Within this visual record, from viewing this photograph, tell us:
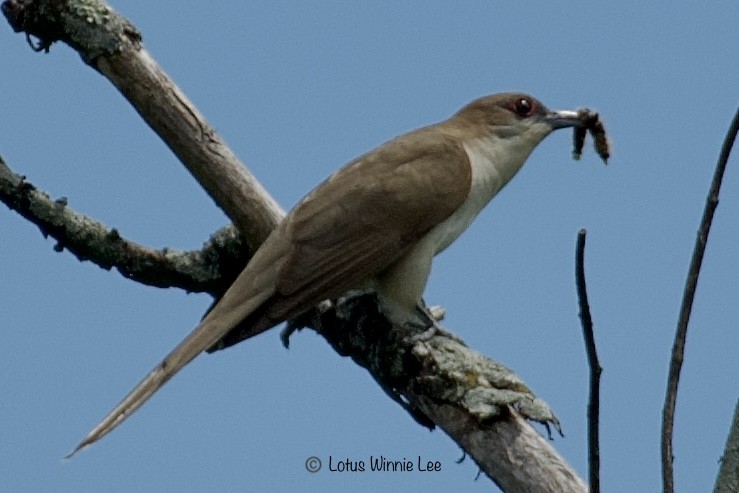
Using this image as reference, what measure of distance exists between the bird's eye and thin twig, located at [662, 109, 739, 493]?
3392mm

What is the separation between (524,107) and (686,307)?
3594mm

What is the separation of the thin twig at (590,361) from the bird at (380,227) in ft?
7.35

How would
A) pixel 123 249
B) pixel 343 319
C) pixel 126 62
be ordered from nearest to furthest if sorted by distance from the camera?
pixel 126 62 < pixel 123 249 < pixel 343 319

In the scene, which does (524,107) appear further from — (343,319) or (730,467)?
(730,467)

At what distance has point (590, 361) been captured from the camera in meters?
2.96

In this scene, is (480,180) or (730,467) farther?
(480,180)

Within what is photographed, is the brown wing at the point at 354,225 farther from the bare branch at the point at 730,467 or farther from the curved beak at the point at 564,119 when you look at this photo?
the bare branch at the point at 730,467

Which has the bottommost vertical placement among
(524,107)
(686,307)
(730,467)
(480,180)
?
(730,467)

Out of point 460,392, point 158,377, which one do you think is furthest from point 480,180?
point 158,377

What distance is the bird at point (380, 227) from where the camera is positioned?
5121 mm

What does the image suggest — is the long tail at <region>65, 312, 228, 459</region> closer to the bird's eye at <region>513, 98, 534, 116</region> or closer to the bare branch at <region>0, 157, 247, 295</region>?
the bare branch at <region>0, 157, 247, 295</region>

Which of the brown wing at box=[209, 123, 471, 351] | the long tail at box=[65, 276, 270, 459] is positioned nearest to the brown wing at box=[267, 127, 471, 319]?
the brown wing at box=[209, 123, 471, 351]

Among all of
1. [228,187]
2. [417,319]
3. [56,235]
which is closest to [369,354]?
[417,319]

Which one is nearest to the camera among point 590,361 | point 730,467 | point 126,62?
point 730,467
